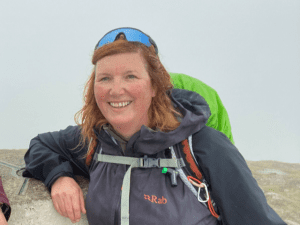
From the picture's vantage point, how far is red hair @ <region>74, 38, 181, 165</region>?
70.6 inches

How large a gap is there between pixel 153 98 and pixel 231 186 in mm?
825

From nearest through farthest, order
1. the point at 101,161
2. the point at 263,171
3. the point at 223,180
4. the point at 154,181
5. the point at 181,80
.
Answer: the point at 223,180
the point at 154,181
the point at 101,161
the point at 181,80
the point at 263,171

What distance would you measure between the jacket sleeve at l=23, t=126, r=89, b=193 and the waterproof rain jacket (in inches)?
2.7

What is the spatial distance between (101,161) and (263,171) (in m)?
4.06

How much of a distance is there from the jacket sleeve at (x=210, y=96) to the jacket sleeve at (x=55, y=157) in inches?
38.8

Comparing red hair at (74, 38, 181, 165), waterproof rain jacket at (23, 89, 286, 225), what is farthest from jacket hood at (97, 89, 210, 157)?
red hair at (74, 38, 181, 165)

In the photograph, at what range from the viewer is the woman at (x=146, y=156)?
5.27 ft

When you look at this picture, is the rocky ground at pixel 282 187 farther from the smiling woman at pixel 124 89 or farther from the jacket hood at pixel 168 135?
the smiling woman at pixel 124 89

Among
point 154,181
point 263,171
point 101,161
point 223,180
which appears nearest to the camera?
point 223,180

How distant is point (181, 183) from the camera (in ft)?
5.60

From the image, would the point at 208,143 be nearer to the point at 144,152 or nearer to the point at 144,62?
the point at 144,152

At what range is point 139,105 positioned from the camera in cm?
181

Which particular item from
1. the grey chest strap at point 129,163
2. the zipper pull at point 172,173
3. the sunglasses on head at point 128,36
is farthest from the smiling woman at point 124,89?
the zipper pull at point 172,173

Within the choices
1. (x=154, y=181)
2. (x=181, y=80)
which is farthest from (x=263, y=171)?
(x=154, y=181)
